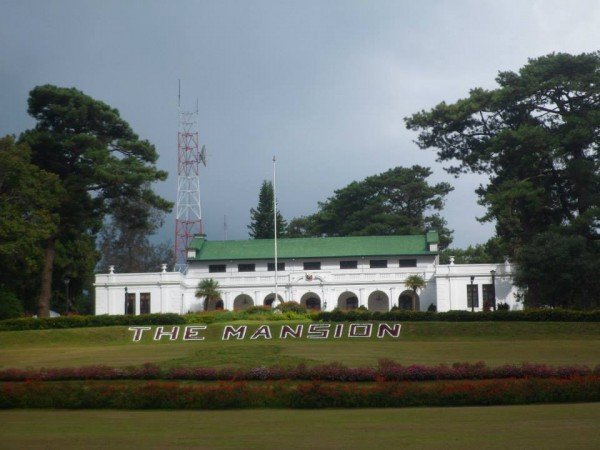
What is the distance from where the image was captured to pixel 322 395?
2209 centimetres

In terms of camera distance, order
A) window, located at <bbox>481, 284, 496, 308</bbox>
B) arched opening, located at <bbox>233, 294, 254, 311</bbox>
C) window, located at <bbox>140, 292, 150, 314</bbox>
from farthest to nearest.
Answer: arched opening, located at <bbox>233, 294, 254, 311</bbox>
window, located at <bbox>140, 292, 150, 314</bbox>
window, located at <bbox>481, 284, 496, 308</bbox>

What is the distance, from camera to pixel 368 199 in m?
90.6

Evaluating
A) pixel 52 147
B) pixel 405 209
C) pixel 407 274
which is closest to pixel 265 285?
pixel 407 274

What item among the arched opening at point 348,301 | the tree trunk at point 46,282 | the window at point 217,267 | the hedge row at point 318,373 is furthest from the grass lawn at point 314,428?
the window at point 217,267

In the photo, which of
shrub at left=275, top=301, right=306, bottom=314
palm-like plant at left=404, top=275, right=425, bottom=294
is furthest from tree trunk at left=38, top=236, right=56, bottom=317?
palm-like plant at left=404, top=275, right=425, bottom=294

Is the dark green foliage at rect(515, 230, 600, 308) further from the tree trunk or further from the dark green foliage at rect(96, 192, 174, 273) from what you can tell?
the dark green foliage at rect(96, 192, 174, 273)

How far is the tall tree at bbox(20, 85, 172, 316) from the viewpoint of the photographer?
5647 centimetres

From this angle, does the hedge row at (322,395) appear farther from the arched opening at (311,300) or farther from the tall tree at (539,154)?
the arched opening at (311,300)

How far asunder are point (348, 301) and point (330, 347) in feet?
94.2

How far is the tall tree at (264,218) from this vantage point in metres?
95.0

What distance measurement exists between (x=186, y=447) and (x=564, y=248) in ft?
138

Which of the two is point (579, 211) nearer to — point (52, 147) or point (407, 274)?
point (407, 274)

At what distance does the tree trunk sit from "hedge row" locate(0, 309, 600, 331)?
821 cm

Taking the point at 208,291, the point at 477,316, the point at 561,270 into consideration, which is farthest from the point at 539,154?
the point at 208,291
